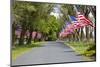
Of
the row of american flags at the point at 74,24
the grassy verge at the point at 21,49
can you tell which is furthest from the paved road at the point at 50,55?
the row of american flags at the point at 74,24

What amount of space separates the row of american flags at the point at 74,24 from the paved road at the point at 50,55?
15cm

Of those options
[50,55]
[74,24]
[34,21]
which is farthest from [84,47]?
[34,21]

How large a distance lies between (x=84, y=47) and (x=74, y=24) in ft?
1.04

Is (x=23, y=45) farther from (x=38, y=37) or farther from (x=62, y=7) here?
(x=62, y=7)

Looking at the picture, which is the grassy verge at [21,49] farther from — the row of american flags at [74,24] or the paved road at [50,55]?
the row of american flags at [74,24]

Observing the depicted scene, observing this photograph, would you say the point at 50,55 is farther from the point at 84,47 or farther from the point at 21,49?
the point at 84,47

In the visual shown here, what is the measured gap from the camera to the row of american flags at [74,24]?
2572mm

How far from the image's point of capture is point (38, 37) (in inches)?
96.5

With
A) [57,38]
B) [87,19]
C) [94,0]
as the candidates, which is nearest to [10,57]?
[57,38]

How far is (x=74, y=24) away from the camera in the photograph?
2609mm

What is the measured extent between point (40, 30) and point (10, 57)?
1.49ft

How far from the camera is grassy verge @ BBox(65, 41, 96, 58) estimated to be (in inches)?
103

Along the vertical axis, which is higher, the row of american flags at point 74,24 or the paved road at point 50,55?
the row of american flags at point 74,24

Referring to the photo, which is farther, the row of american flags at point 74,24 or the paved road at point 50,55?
the row of american flags at point 74,24
